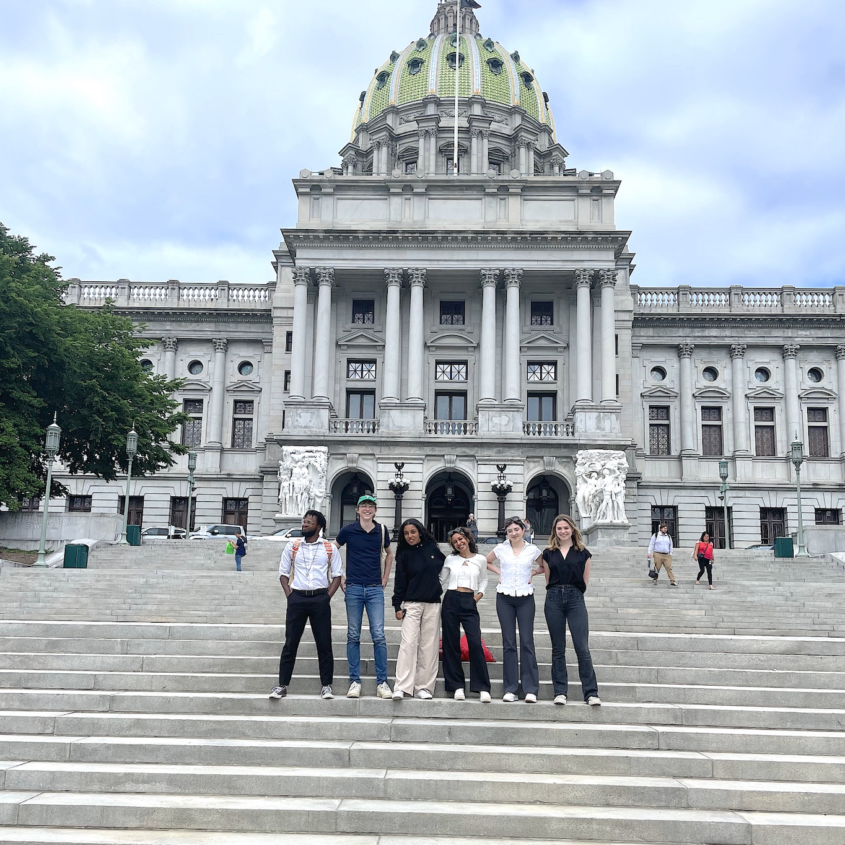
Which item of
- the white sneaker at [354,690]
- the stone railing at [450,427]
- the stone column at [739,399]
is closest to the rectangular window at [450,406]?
the stone railing at [450,427]

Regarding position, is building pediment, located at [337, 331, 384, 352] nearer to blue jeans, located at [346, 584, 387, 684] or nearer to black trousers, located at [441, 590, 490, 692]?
blue jeans, located at [346, 584, 387, 684]

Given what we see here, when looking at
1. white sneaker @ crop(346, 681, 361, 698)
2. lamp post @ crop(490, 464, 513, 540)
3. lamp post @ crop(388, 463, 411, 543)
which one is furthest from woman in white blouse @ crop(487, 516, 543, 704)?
lamp post @ crop(388, 463, 411, 543)

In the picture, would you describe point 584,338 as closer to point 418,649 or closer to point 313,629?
point 418,649

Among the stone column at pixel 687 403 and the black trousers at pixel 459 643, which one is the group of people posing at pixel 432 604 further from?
the stone column at pixel 687 403

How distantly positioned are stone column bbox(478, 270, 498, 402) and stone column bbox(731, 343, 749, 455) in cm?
1706

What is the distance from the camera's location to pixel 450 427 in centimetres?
4394

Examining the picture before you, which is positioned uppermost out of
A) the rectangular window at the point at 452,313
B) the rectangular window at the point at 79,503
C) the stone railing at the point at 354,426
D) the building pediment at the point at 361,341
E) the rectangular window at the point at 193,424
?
the rectangular window at the point at 452,313

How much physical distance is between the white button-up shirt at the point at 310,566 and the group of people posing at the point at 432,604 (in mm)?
12

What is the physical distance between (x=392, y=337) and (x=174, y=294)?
59.4ft

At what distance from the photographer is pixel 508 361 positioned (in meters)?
44.5

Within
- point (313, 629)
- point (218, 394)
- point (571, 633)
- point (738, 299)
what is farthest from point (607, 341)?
point (313, 629)

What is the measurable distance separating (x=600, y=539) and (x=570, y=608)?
29.8 meters

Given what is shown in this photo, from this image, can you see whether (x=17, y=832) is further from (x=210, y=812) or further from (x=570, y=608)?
(x=570, y=608)

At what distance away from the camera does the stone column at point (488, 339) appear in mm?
44156
